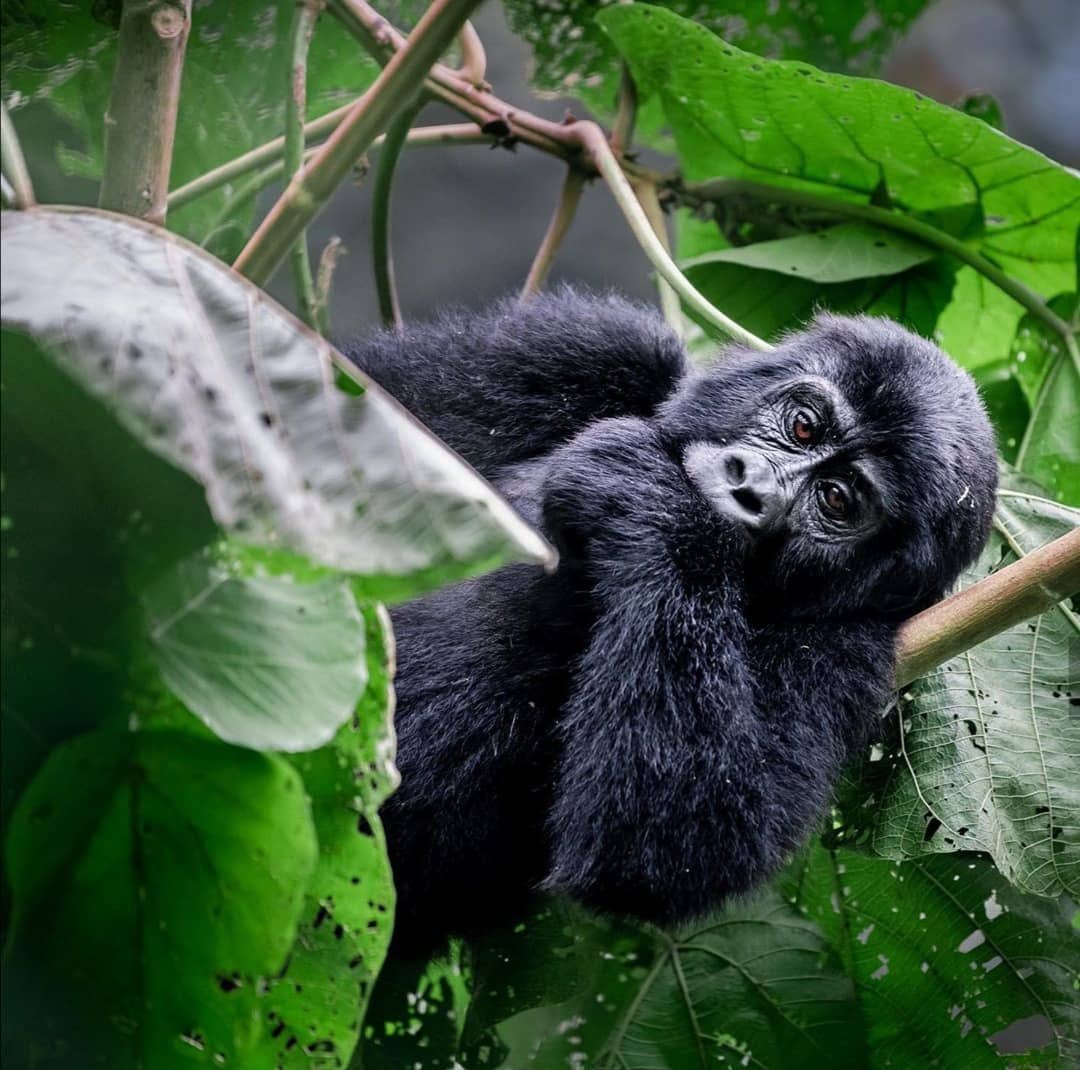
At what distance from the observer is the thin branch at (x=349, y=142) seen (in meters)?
1.45

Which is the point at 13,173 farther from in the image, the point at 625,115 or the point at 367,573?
the point at 625,115

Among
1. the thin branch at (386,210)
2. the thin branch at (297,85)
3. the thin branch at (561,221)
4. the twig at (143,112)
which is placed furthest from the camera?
the thin branch at (561,221)

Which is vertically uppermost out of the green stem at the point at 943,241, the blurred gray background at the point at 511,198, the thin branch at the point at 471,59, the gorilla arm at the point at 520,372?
the thin branch at the point at 471,59

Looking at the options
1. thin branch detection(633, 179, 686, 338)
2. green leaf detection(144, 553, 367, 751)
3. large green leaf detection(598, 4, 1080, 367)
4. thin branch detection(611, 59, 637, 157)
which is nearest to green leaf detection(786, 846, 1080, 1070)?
thin branch detection(633, 179, 686, 338)

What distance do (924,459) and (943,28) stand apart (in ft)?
19.9

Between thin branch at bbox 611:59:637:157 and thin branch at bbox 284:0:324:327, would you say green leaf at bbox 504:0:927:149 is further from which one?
thin branch at bbox 284:0:324:327

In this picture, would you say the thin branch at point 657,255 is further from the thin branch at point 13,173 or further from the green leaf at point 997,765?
the thin branch at point 13,173

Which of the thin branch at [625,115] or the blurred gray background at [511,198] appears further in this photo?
the blurred gray background at [511,198]

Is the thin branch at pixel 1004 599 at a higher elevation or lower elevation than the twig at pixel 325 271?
higher

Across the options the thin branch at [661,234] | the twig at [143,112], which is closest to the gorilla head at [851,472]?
the thin branch at [661,234]

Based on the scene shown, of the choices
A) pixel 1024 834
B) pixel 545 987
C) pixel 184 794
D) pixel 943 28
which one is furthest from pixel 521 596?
pixel 943 28

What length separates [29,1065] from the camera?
979mm

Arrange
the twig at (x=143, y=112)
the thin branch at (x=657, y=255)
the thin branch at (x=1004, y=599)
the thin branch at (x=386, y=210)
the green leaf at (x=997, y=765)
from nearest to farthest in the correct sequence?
the twig at (x=143, y=112) < the thin branch at (x=1004, y=599) < the green leaf at (x=997, y=765) < the thin branch at (x=657, y=255) < the thin branch at (x=386, y=210)

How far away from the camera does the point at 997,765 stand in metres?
1.75
